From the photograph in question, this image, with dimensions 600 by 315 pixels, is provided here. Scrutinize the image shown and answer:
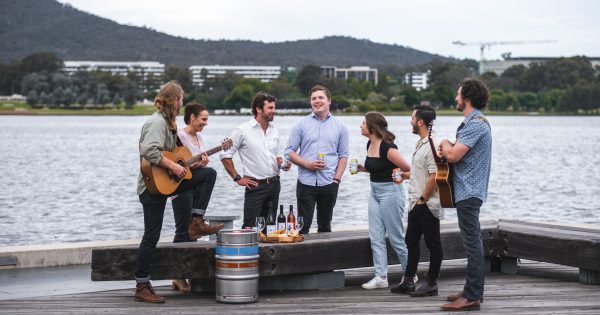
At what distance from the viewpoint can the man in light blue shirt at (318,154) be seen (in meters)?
10.3

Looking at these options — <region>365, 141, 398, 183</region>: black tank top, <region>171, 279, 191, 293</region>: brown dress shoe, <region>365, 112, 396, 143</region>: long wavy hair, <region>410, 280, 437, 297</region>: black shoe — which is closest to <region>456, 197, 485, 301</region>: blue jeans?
<region>410, 280, 437, 297</region>: black shoe

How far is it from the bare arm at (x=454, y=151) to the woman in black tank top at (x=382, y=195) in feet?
3.21

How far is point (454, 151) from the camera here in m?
8.21

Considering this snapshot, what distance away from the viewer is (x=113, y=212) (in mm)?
29938

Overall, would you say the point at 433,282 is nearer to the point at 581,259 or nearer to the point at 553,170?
the point at 581,259

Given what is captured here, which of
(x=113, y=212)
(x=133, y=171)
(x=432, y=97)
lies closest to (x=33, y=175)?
(x=133, y=171)

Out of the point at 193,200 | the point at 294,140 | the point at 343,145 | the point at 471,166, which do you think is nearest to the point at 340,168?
the point at 343,145

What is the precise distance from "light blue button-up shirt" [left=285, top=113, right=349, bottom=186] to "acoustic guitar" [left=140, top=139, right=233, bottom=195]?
4.94 ft

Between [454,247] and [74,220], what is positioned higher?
[454,247]

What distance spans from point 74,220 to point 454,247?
1876cm

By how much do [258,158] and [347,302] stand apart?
6.21ft

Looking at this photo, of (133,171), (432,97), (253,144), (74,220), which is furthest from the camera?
(432,97)

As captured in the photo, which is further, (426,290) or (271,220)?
(271,220)

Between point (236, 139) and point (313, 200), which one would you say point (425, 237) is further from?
point (236, 139)
